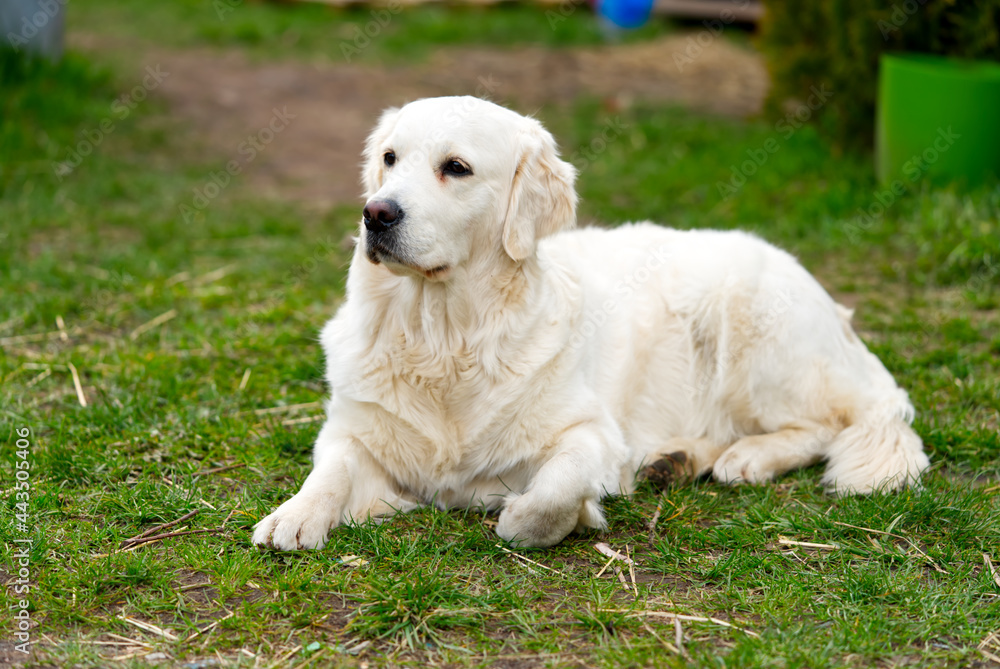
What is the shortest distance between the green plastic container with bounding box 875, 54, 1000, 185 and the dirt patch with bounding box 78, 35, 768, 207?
3.18m

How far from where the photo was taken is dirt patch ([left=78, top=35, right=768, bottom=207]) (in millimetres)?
8570

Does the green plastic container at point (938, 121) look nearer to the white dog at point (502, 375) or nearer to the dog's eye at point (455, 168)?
the white dog at point (502, 375)

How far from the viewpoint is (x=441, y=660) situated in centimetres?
257

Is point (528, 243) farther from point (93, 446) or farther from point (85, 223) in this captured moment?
point (85, 223)
